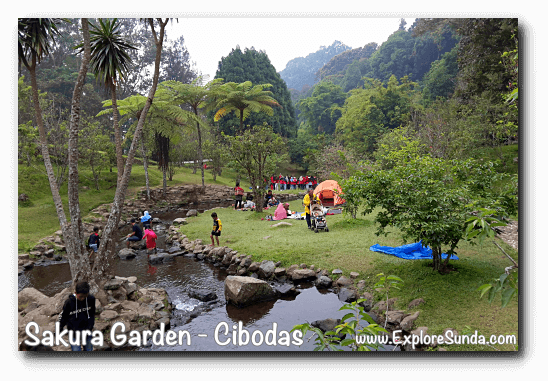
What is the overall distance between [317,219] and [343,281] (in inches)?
178

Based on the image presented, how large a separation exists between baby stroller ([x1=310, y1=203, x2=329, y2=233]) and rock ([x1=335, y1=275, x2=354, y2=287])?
4.21 m

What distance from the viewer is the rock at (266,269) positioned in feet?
28.3

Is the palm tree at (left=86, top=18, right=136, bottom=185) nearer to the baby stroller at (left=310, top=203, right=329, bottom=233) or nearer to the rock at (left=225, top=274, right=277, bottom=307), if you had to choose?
the rock at (left=225, top=274, right=277, bottom=307)

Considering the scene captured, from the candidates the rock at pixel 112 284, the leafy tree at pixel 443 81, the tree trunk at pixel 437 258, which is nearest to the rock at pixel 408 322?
the tree trunk at pixel 437 258

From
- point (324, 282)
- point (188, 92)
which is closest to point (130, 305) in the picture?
point (324, 282)

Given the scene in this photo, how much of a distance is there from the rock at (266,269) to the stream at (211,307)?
99cm

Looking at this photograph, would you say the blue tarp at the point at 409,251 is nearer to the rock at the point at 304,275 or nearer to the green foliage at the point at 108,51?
the rock at the point at 304,275

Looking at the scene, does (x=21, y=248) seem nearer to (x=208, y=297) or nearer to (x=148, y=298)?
(x=148, y=298)

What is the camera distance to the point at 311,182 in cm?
3125

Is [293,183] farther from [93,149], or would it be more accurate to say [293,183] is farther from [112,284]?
[112,284]

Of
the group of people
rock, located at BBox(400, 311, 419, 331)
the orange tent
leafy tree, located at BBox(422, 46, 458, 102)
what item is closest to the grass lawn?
rock, located at BBox(400, 311, 419, 331)

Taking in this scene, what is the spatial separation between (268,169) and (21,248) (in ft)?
39.1

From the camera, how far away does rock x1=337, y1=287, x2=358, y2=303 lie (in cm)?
702

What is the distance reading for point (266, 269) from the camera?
871cm
